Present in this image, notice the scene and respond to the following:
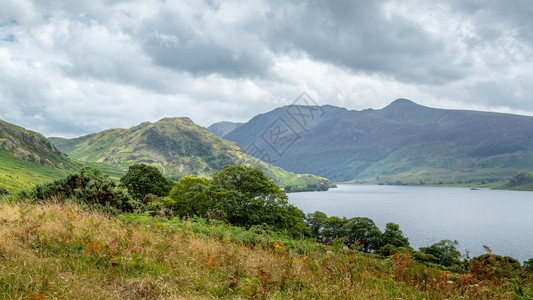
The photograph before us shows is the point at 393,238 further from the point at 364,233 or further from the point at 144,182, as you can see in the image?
the point at 144,182

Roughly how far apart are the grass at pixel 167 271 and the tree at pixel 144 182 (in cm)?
5054

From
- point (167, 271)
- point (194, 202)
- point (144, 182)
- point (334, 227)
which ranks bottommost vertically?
point (334, 227)

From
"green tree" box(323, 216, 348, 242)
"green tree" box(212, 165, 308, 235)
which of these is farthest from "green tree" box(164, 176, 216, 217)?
"green tree" box(323, 216, 348, 242)

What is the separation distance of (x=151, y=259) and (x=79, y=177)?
34.8 ft

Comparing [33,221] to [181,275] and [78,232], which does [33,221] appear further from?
[181,275]

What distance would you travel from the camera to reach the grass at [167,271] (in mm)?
5578

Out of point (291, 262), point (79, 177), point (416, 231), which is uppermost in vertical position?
→ point (79, 177)

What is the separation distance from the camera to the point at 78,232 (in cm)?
838

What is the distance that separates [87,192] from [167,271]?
33.5 feet

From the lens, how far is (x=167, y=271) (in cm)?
650

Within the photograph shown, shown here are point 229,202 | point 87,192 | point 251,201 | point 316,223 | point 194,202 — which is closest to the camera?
point 87,192

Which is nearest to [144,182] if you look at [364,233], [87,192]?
[87,192]

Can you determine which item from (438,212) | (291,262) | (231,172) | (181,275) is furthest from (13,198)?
(438,212)

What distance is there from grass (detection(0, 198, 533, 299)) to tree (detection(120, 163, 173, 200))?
166 feet
